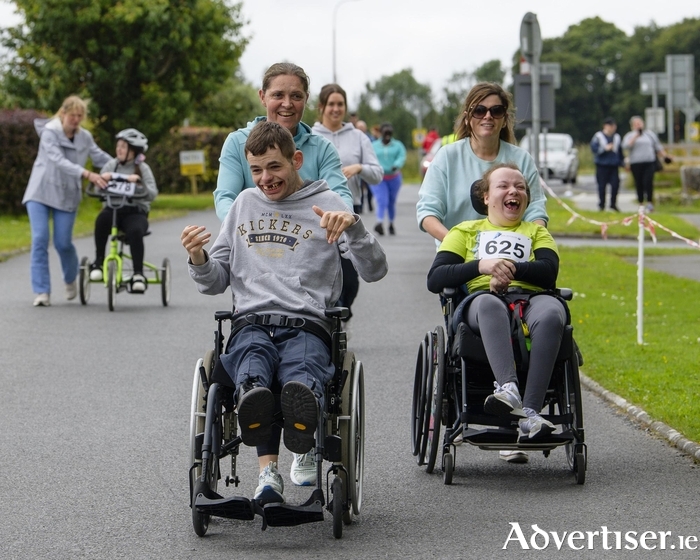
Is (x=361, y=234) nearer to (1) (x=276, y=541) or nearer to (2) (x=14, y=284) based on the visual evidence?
(1) (x=276, y=541)

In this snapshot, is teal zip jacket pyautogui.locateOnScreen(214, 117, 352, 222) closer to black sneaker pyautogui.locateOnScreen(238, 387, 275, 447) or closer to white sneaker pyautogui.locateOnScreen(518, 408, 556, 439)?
white sneaker pyautogui.locateOnScreen(518, 408, 556, 439)

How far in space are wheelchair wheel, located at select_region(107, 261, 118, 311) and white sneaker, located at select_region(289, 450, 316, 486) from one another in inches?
291

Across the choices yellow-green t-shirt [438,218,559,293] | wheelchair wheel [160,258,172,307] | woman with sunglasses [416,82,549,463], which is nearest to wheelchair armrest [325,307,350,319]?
yellow-green t-shirt [438,218,559,293]

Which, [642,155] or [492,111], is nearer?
[492,111]

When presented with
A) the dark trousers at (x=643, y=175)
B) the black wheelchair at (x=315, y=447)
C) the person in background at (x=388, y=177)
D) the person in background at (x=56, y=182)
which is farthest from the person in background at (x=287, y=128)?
the dark trousers at (x=643, y=175)

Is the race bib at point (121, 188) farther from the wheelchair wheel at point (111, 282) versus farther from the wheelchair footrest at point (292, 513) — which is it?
the wheelchair footrest at point (292, 513)

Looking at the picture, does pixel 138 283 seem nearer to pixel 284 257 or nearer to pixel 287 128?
pixel 287 128

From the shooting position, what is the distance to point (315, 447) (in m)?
5.41

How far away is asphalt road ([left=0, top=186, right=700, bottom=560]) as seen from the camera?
532 centimetres

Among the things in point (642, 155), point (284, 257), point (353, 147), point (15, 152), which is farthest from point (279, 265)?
point (642, 155)

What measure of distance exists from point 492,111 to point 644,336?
4696 millimetres

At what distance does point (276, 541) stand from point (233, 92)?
54.9 metres

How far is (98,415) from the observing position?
321 inches

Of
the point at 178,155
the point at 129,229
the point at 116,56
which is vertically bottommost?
the point at 129,229
